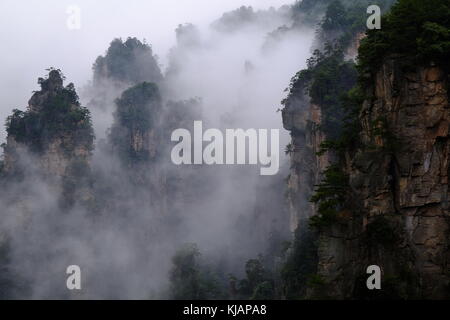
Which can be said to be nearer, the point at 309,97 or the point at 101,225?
the point at 309,97

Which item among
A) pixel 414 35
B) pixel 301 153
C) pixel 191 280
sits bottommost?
pixel 191 280

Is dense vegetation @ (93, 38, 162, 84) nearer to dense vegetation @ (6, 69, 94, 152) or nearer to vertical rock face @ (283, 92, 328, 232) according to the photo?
dense vegetation @ (6, 69, 94, 152)

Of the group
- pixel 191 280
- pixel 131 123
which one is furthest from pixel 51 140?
pixel 191 280

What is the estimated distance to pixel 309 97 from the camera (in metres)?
47.8

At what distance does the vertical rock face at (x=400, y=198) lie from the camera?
2217 cm

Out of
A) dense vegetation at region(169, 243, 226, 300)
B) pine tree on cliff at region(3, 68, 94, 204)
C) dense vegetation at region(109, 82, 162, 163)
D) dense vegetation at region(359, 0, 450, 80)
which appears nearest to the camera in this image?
dense vegetation at region(359, 0, 450, 80)

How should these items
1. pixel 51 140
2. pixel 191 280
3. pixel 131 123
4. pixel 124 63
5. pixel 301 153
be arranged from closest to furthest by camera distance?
pixel 301 153 < pixel 191 280 < pixel 51 140 < pixel 131 123 < pixel 124 63

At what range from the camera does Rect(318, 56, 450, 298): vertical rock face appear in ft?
72.7

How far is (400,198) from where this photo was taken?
75.7 feet

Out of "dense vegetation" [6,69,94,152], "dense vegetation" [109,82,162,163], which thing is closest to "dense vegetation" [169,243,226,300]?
"dense vegetation" [6,69,94,152]

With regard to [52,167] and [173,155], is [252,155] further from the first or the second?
[52,167]

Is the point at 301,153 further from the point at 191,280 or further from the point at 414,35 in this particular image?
the point at 414,35

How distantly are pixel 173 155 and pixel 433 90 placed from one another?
49.8 metres
